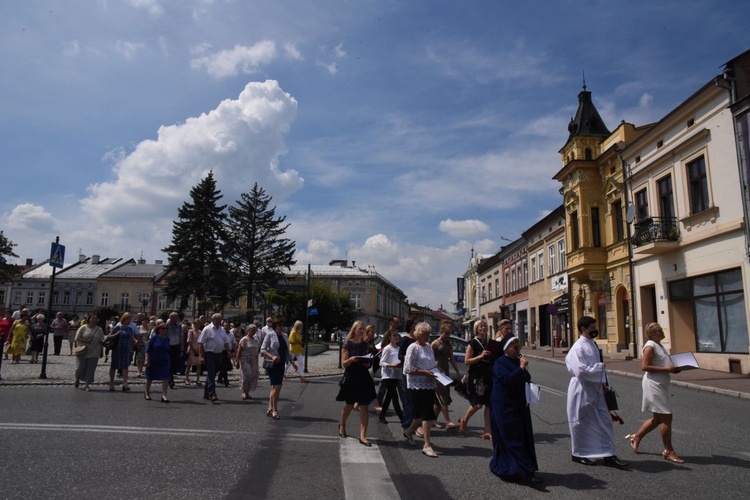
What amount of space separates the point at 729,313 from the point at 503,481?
17.2 metres

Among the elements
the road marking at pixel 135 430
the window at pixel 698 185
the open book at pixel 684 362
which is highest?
the window at pixel 698 185

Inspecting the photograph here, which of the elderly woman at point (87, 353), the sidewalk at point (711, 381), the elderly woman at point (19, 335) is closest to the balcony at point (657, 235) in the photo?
the sidewalk at point (711, 381)

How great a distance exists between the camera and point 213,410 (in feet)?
33.5

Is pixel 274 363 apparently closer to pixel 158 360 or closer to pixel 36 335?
pixel 158 360

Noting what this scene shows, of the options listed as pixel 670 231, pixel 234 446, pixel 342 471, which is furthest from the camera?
pixel 670 231

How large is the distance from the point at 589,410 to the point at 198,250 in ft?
161

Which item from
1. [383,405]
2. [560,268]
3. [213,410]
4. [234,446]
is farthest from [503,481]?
[560,268]

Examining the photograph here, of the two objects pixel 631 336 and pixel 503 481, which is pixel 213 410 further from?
pixel 631 336

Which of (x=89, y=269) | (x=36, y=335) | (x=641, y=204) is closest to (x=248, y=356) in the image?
(x=36, y=335)

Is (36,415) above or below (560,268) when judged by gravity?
below

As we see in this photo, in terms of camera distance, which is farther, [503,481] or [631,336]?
[631,336]

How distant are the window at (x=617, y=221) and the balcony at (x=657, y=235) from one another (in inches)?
176

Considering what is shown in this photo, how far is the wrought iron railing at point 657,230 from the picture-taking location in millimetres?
21734

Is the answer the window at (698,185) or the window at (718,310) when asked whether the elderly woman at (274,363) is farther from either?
the window at (698,185)
